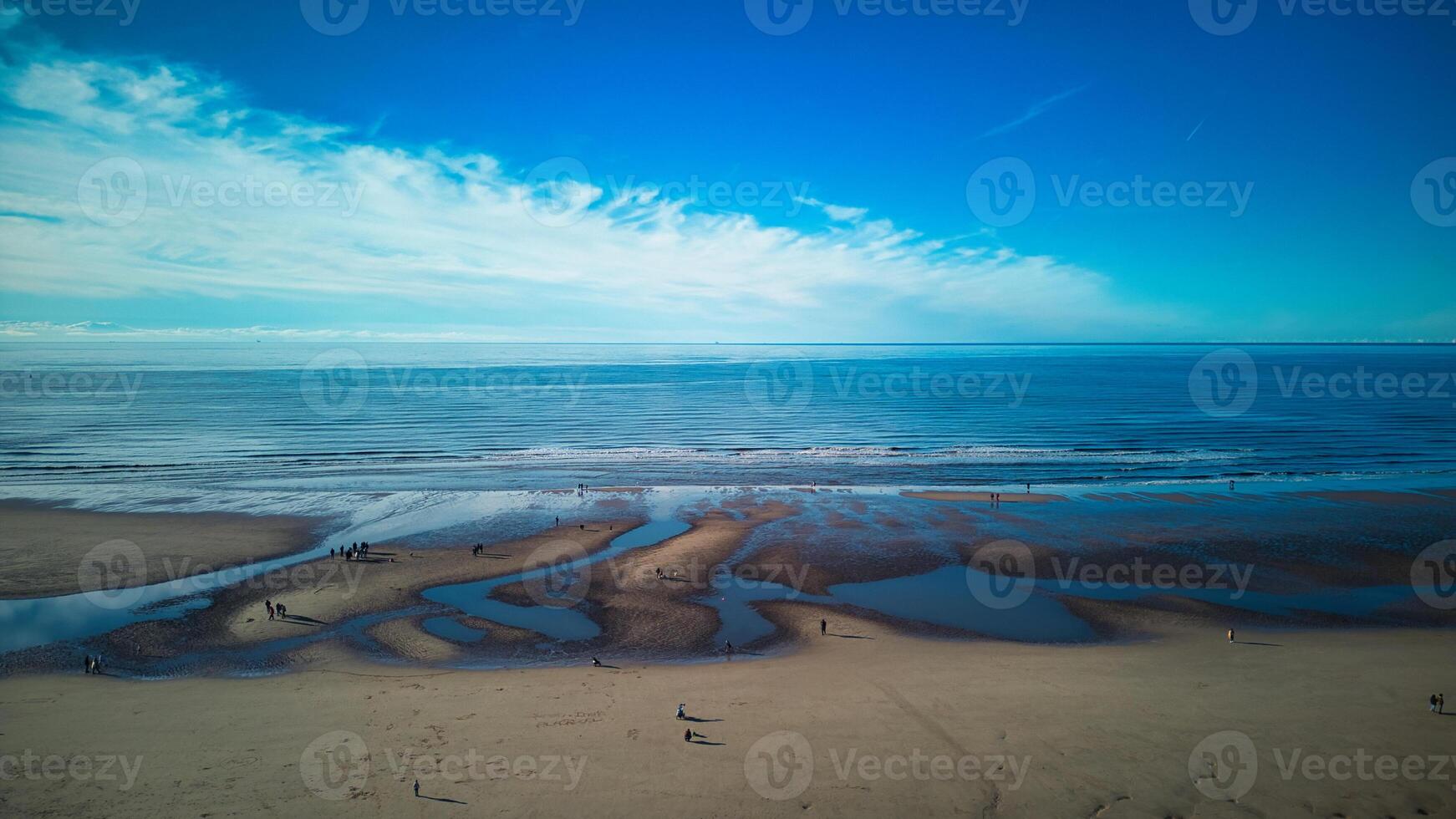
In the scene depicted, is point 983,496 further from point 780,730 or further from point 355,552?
point 355,552

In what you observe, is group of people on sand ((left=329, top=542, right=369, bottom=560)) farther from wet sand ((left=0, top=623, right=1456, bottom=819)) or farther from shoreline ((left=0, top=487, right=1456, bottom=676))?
wet sand ((left=0, top=623, right=1456, bottom=819))

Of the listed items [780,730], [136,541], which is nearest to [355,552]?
[136,541]

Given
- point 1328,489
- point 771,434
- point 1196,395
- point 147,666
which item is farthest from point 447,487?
point 1196,395

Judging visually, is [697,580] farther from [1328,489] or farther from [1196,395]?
[1196,395]

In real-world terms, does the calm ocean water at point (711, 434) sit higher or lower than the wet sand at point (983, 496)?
higher

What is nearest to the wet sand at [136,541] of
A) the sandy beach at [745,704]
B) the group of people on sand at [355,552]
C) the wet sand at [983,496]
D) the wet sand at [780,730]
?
the group of people on sand at [355,552]

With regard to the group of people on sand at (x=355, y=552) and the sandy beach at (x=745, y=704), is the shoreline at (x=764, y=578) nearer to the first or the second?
the sandy beach at (x=745, y=704)
